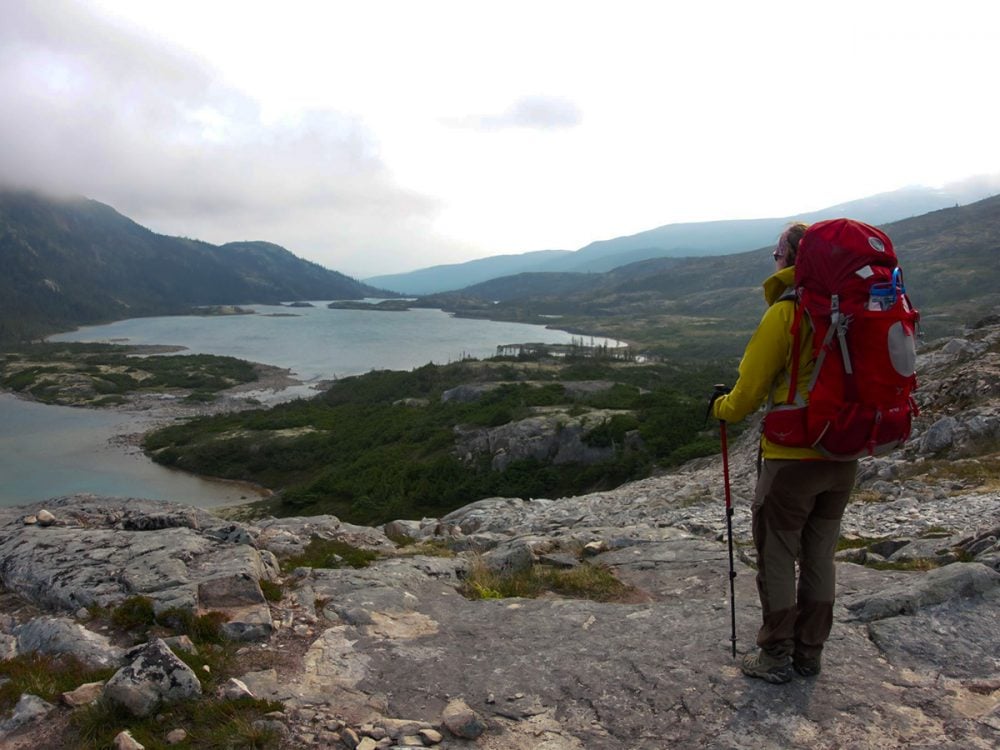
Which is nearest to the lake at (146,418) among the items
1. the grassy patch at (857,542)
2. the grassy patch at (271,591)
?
the grassy patch at (271,591)

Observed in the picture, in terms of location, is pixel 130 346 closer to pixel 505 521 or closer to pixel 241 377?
pixel 241 377

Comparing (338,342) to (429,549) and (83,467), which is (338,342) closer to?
(83,467)

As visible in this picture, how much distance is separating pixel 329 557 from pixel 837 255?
758 centimetres

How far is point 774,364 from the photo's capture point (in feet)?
14.1

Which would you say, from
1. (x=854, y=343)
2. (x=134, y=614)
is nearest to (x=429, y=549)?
(x=134, y=614)

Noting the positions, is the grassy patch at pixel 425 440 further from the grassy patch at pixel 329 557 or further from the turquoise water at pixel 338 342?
the turquoise water at pixel 338 342

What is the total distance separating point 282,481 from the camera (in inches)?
2041

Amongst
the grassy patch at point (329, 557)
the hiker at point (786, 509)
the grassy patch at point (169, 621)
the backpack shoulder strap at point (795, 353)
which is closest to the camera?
the backpack shoulder strap at point (795, 353)

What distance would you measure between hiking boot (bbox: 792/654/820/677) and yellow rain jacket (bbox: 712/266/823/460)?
160cm

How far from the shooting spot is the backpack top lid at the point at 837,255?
3.97m

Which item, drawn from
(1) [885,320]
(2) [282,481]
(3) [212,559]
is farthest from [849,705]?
(2) [282,481]

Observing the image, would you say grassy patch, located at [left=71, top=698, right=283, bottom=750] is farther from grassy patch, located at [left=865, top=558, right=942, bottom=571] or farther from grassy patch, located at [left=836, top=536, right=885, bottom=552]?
grassy patch, located at [left=836, top=536, right=885, bottom=552]

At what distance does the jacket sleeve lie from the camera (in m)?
4.22

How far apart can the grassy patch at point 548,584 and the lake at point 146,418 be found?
42.7 metres
